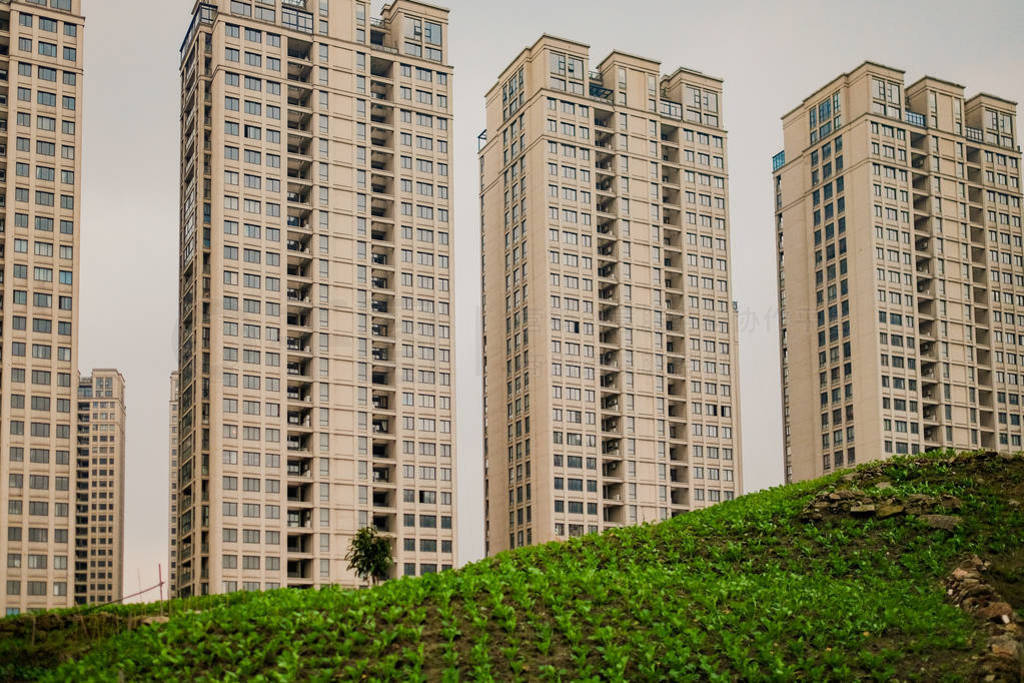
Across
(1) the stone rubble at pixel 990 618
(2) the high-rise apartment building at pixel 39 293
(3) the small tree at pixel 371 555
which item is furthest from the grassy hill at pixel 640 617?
(2) the high-rise apartment building at pixel 39 293

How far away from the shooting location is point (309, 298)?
332 ft

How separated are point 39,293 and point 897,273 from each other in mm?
81734

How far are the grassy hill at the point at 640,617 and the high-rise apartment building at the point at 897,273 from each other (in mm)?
82881

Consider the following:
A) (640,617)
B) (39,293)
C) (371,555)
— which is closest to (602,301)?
(371,555)

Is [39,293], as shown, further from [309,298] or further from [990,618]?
[990,618]

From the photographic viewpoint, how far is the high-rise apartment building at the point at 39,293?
91.8 meters

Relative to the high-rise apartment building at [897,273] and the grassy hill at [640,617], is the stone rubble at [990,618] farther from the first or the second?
the high-rise apartment building at [897,273]

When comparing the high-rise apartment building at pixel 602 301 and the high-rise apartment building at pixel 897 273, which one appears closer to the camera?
the high-rise apartment building at pixel 602 301

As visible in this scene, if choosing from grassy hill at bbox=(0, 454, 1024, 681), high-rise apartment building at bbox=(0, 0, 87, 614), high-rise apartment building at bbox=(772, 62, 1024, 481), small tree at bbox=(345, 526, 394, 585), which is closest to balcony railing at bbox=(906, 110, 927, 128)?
high-rise apartment building at bbox=(772, 62, 1024, 481)

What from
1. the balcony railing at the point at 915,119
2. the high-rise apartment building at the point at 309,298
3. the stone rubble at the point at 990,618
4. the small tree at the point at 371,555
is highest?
the balcony railing at the point at 915,119

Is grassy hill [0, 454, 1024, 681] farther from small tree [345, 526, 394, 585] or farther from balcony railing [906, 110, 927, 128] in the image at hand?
balcony railing [906, 110, 927, 128]

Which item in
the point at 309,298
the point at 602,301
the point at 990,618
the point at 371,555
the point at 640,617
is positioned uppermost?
the point at 602,301

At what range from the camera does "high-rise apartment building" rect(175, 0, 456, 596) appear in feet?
315

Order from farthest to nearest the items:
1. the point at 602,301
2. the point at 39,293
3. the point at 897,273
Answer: the point at 897,273, the point at 602,301, the point at 39,293
